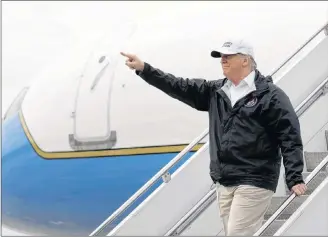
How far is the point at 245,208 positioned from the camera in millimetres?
3332

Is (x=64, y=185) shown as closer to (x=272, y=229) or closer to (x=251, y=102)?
(x=272, y=229)

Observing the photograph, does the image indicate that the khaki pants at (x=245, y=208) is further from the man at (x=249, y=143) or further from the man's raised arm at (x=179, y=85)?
the man's raised arm at (x=179, y=85)

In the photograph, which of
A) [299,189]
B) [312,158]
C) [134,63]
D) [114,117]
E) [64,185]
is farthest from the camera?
[64,185]

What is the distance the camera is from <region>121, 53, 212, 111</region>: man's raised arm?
3686mm

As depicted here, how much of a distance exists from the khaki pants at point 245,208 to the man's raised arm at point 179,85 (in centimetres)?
60

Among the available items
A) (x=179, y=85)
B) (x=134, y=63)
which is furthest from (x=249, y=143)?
(x=134, y=63)

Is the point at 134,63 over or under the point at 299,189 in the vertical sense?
under

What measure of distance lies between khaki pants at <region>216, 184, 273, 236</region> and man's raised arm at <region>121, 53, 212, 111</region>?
1.96 feet

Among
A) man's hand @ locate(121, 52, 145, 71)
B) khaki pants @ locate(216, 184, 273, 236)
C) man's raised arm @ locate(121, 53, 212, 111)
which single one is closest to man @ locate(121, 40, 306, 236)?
khaki pants @ locate(216, 184, 273, 236)

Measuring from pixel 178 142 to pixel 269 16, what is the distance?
1.78 meters

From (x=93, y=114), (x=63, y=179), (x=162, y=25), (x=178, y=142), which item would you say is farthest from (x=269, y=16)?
(x=63, y=179)

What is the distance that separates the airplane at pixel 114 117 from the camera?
6719 mm

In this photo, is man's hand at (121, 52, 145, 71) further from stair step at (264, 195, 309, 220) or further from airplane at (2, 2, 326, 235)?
airplane at (2, 2, 326, 235)

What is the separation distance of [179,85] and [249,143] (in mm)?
628
